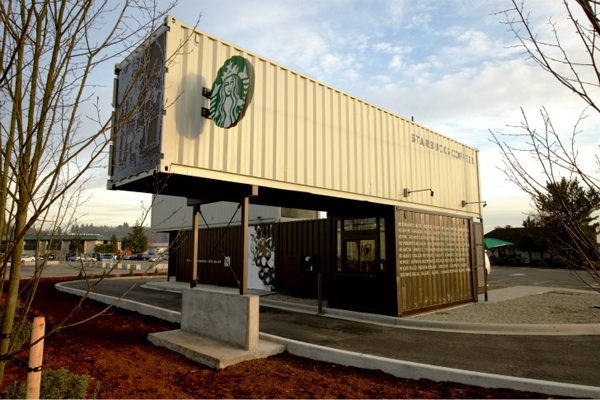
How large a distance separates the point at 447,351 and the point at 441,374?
5.94 feet

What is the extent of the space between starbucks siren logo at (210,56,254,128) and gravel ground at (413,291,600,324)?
7379mm

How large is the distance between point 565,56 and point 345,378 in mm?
4690

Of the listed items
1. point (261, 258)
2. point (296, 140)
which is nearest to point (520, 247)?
point (261, 258)

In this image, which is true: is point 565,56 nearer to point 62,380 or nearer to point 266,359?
point 62,380

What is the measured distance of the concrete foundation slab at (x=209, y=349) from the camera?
6.29m

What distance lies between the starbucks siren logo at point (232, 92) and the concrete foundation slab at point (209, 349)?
384 cm

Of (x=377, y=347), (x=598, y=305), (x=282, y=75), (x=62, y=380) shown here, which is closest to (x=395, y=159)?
(x=282, y=75)

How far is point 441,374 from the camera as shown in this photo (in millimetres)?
5414

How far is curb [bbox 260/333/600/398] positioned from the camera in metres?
4.83

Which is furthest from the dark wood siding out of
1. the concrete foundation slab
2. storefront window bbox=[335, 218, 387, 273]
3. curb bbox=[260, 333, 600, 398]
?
curb bbox=[260, 333, 600, 398]

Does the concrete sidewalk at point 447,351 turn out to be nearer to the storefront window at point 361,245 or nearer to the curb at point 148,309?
the curb at point 148,309

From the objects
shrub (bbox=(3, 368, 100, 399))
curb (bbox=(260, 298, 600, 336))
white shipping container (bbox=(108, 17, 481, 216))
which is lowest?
curb (bbox=(260, 298, 600, 336))

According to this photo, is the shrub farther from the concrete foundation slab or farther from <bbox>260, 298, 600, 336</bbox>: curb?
<bbox>260, 298, 600, 336</bbox>: curb

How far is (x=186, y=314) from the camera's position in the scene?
8250 millimetres
